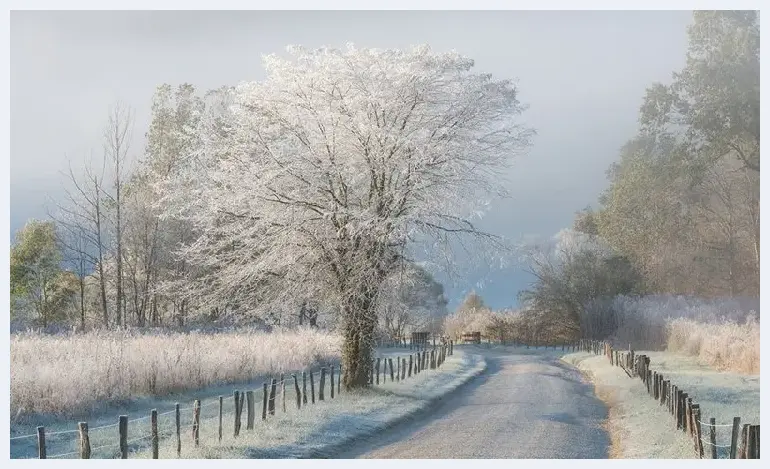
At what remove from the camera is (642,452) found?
46.6 ft

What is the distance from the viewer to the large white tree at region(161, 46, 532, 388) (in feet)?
61.1

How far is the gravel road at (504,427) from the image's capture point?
46.8 feet

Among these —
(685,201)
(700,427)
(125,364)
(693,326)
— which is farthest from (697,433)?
(685,201)

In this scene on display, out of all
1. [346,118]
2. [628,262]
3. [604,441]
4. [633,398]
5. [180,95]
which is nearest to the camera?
[604,441]

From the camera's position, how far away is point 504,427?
17.1 m

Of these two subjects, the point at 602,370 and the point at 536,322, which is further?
the point at 536,322

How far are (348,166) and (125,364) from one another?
689cm

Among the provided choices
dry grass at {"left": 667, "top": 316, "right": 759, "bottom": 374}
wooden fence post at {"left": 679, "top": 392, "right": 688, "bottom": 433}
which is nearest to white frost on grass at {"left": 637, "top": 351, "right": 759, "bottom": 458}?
wooden fence post at {"left": 679, "top": 392, "right": 688, "bottom": 433}

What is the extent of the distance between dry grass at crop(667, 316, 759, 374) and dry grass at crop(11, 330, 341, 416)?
13.9 m

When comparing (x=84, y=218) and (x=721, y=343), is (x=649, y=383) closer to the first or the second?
(x=721, y=343)
